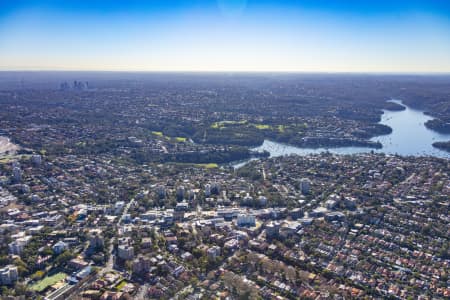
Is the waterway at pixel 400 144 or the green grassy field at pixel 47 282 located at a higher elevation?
the green grassy field at pixel 47 282

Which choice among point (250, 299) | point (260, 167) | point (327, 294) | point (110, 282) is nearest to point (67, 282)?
point (110, 282)

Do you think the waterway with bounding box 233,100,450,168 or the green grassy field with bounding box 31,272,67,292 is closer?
the green grassy field with bounding box 31,272,67,292

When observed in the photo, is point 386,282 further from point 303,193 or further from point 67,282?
point 67,282

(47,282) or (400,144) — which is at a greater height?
(47,282)

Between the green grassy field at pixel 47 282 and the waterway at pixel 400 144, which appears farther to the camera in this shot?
the waterway at pixel 400 144
